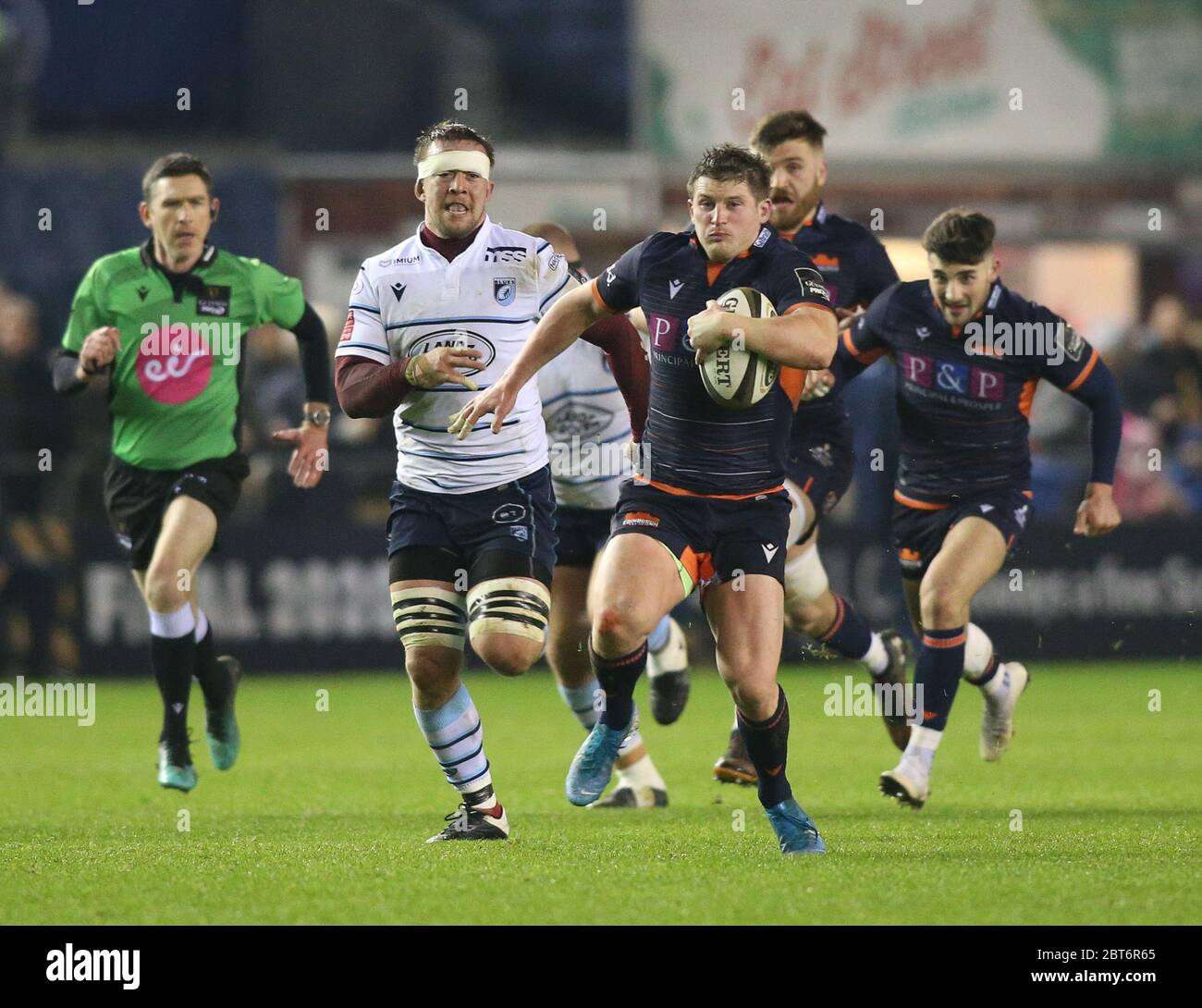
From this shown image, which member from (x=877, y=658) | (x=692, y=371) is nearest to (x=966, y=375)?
(x=877, y=658)

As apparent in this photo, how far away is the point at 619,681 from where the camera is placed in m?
7.37

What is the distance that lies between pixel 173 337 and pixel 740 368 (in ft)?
11.4

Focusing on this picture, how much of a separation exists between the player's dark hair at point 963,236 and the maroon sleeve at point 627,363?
1690 mm

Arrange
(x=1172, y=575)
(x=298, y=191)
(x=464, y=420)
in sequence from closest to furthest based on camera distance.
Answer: (x=464, y=420)
(x=1172, y=575)
(x=298, y=191)

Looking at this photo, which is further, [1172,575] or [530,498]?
[1172,575]

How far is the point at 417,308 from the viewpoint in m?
7.55

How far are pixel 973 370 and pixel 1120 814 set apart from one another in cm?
198

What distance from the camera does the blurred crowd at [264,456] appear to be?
14789 mm

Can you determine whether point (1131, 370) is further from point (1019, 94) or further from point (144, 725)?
point (144, 725)

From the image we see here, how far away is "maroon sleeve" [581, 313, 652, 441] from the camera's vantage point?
7.62 meters

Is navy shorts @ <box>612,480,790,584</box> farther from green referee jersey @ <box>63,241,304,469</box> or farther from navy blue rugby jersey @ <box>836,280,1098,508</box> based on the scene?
green referee jersey @ <box>63,241,304,469</box>

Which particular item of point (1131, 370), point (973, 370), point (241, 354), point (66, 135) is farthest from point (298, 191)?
point (973, 370)

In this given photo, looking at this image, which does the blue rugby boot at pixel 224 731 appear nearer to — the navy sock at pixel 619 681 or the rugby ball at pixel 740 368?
the navy sock at pixel 619 681
